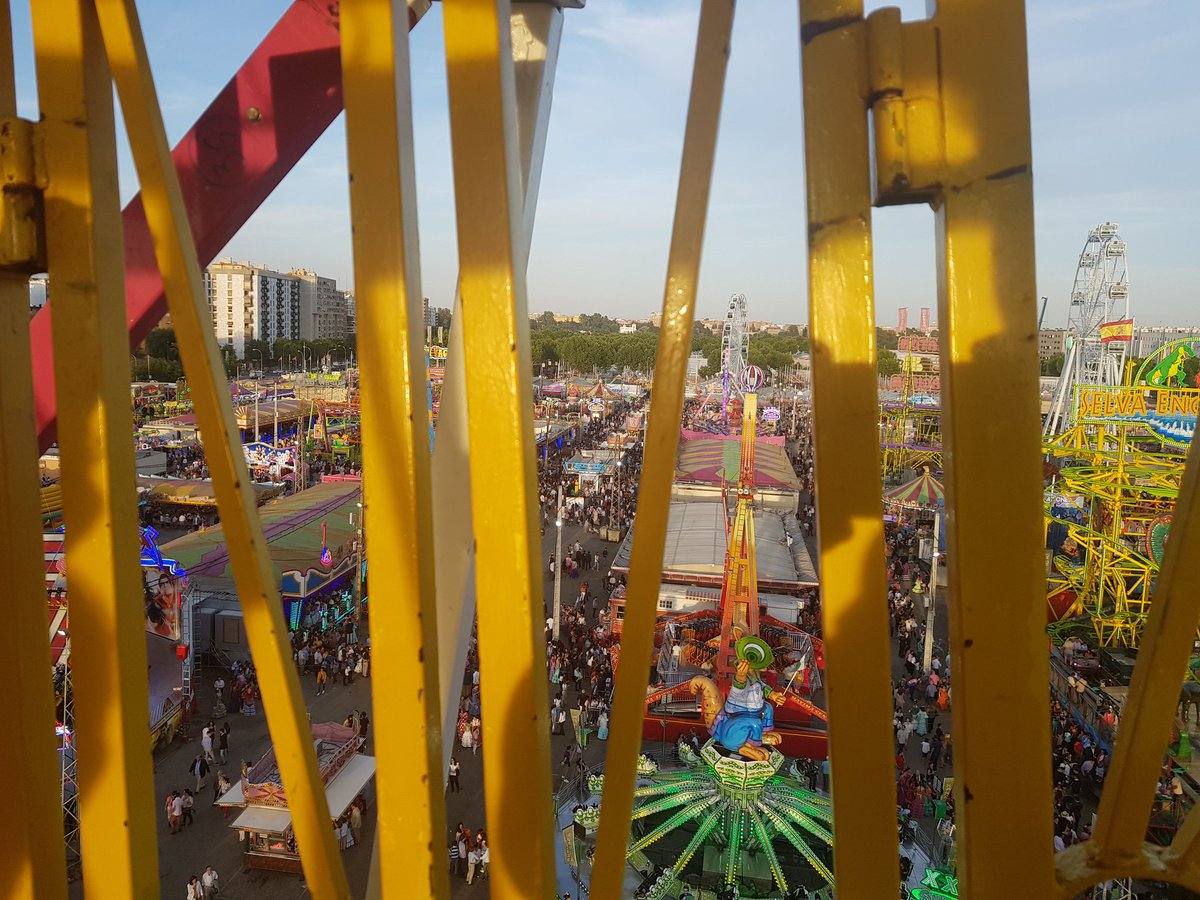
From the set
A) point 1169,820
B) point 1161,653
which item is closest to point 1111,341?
point 1169,820

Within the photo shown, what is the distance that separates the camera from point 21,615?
1592mm

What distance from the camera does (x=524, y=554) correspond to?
1.38m

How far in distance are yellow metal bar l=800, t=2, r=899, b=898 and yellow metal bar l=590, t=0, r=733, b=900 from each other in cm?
18

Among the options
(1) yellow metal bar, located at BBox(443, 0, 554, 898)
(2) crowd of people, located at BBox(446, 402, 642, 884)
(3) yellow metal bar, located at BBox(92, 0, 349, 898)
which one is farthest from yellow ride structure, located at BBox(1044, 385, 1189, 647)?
(3) yellow metal bar, located at BBox(92, 0, 349, 898)

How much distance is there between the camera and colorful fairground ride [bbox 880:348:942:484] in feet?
97.5

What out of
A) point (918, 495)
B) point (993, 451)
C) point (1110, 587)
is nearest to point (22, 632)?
point (993, 451)

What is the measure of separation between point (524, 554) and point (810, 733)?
10646 millimetres

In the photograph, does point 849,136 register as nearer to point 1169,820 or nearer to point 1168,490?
point 1169,820

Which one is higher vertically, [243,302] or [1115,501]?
[243,302]

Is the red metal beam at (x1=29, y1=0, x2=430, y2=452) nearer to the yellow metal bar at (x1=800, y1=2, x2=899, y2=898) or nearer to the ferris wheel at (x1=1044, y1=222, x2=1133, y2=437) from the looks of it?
the yellow metal bar at (x1=800, y1=2, x2=899, y2=898)

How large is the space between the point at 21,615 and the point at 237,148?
109 cm

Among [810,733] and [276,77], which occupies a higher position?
[276,77]

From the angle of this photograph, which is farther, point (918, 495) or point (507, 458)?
point (918, 495)

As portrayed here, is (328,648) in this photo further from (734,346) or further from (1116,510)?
(734,346)
